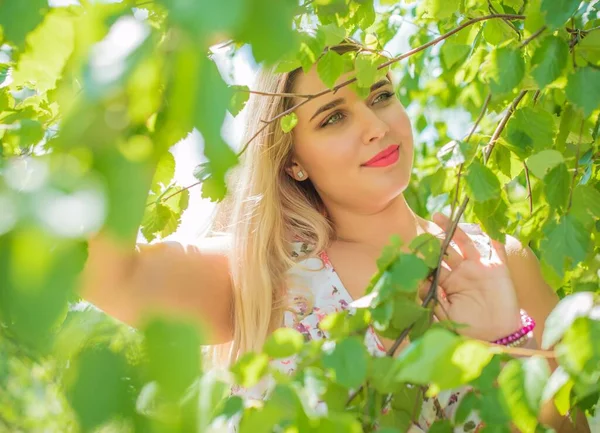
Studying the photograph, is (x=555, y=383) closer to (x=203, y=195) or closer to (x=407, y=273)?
(x=407, y=273)

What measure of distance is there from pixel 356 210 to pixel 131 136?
1622mm

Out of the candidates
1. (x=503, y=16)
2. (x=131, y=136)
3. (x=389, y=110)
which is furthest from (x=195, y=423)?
(x=389, y=110)

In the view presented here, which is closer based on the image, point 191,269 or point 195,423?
point 195,423

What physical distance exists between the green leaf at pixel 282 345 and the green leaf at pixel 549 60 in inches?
20.9

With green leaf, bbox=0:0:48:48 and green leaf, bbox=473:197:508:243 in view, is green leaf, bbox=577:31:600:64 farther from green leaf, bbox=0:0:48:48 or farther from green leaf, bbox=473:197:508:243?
green leaf, bbox=0:0:48:48

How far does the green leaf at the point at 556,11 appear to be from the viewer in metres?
0.98

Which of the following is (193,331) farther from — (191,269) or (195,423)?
(191,269)

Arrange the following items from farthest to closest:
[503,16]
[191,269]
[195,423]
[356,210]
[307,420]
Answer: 1. [356,210]
2. [191,269]
3. [503,16]
4. [307,420]
5. [195,423]

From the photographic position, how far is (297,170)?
79.8 inches

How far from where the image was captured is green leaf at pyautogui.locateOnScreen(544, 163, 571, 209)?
1138mm

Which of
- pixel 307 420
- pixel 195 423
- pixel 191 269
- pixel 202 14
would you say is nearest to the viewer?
pixel 202 14

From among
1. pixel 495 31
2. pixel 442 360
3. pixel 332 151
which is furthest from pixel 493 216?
pixel 442 360

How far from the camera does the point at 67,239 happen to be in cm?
35

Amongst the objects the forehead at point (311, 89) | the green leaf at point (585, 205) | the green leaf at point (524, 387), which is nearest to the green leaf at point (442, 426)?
the green leaf at point (524, 387)
